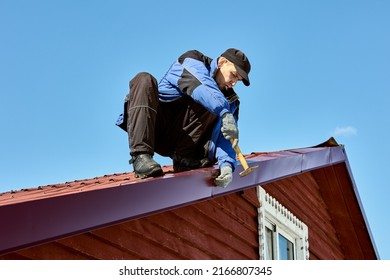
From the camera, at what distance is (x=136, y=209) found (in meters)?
4.28

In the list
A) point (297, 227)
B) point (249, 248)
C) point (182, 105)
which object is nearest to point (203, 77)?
point (182, 105)

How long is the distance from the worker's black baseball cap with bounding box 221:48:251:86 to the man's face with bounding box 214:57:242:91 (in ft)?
0.11

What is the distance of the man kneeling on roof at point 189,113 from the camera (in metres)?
5.07

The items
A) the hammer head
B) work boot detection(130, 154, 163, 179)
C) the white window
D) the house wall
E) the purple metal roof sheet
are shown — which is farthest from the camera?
the house wall

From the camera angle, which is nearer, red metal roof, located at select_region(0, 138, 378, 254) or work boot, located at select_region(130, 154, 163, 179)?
red metal roof, located at select_region(0, 138, 378, 254)

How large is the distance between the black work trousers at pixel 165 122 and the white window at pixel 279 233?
2212 mm

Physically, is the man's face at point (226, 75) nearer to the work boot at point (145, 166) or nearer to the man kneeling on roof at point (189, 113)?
the man kneeling on roof at point (189, 113)

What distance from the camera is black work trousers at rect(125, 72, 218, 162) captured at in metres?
5.07

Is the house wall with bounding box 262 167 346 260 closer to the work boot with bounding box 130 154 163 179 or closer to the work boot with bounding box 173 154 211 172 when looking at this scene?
the work boot with bounding box 173 154 211 172

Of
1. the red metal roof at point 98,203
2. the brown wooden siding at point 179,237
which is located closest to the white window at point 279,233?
the brown wooden siding at point 179,237

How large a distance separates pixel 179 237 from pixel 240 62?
5.06 feet

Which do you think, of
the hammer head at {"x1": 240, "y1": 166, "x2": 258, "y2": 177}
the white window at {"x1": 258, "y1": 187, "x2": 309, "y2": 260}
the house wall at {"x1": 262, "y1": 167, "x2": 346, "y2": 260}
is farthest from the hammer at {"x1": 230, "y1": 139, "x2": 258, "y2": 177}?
the house wall at {"x1": 262, "y1": 167, "x2": 346, "y2": 260}

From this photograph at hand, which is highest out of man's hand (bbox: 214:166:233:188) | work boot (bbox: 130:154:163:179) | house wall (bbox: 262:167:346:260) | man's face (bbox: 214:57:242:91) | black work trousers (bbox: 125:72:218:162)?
house wall (bbox: 262:167:346:260)

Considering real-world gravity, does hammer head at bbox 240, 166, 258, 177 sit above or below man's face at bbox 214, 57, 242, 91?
below
